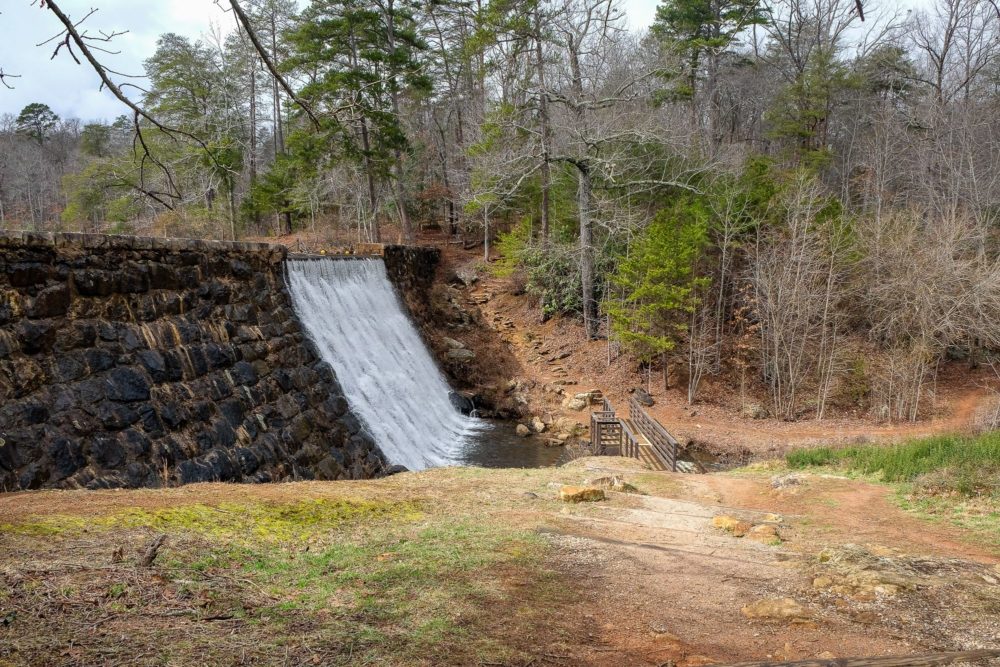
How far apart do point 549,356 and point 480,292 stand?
16.2ft

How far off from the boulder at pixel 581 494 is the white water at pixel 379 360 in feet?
20.2

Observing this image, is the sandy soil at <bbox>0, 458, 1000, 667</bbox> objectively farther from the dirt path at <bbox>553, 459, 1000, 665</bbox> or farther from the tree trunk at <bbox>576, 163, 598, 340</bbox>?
the tree trunk at <bbox>576, 163, 598, 340</bbox>

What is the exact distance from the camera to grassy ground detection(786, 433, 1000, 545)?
692cm

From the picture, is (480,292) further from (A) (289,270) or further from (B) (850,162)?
(B) (850,162)

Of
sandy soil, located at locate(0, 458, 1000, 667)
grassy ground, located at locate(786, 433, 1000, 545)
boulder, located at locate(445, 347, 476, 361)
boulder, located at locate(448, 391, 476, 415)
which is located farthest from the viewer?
boulder, located at locate(445, 347, 476, 361)

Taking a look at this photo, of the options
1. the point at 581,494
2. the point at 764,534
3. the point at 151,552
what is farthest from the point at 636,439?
the point at 151,552

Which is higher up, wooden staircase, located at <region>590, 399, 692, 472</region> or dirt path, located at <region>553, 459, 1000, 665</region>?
dirt path, located at <region>553, 459, 1000, 665</region>

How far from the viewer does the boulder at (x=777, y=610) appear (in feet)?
13.5

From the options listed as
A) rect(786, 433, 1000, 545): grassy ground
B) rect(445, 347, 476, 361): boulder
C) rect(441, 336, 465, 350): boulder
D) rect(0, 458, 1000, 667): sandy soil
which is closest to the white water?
rect(445, 347, 476, 361): boulder

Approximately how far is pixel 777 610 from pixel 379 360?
41.8 feet

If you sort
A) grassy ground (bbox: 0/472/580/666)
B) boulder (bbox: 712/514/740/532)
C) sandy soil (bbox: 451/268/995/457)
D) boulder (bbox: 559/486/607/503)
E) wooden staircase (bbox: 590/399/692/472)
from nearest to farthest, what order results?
grassy ground (bbox: 0/472/580/666) → boulder (bbox: 712/514/740/532) → boulder (bbox: 559/486/607/503) → wooden staircase (bbox: 590/399/692/472) → sandy soil (bbox: 451/268/995/457)

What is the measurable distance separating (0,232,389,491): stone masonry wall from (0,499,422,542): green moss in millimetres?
2644

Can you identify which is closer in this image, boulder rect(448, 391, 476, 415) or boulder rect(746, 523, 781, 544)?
boulder rect(746, 523, 781, 544)

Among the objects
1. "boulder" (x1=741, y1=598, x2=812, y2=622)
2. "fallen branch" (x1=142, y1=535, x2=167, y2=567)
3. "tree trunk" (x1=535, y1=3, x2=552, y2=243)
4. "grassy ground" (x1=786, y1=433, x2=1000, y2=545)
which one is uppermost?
"tree trunk" (x1=535, y1=3, x2=552, y2=243)
